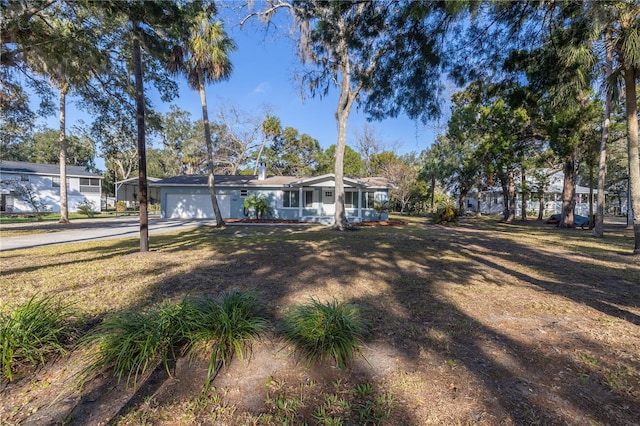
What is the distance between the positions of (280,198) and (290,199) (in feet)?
2.43

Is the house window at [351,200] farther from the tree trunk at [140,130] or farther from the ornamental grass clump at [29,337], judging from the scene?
the ornamental grass clump at [29,337]

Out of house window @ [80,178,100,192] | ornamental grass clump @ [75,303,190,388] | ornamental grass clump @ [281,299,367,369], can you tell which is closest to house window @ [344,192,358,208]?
ornamental grass clump @ [281,299,367,369]

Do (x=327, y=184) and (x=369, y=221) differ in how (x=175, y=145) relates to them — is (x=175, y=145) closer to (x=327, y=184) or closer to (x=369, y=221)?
(x=327, y=184)

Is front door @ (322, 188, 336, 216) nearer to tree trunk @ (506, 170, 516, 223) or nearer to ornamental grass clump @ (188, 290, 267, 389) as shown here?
tree trunk @ (506, 170, 516, 223)

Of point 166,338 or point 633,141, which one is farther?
point 633,141

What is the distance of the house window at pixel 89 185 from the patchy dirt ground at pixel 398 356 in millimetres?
29440

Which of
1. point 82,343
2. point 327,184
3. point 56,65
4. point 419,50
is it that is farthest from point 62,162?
point 419,50

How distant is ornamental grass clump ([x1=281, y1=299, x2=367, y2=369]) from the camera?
2.56 meters

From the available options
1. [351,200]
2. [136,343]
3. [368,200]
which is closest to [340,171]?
[351,200]

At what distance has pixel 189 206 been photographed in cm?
2106

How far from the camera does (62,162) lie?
641 inches

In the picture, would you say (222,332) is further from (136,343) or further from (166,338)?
(136,343)

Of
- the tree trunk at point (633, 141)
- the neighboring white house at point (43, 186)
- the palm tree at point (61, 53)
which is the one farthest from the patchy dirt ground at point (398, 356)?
the neighboring white house at point (43, 186)

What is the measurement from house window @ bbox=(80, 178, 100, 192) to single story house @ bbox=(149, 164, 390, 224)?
14977 mm
